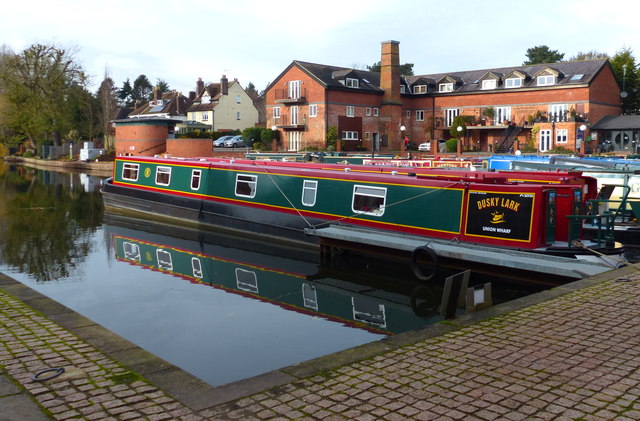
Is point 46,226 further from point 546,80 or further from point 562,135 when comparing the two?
point 546,80

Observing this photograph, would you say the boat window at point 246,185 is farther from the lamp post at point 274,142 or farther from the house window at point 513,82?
the house window at point 513,82

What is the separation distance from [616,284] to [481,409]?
519 cm

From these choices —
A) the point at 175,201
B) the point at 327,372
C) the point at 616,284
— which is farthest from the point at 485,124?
the point at 327,372

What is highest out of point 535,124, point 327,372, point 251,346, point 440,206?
point 535,124

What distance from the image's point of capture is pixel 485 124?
46969 millimetres

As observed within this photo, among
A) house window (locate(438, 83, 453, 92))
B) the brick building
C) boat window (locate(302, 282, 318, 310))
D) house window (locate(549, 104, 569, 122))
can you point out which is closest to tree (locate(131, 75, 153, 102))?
the brick building

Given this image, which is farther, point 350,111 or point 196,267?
point 350,111

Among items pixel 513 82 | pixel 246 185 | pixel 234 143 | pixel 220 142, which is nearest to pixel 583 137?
pixel 513 82

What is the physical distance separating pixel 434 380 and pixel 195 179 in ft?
48.7

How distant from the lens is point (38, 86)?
183 feet

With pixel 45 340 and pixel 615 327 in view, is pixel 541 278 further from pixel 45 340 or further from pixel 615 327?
pixel 45 340

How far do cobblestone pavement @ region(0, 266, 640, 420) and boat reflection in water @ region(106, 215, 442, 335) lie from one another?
10.0ft

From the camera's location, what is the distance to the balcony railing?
48.4m

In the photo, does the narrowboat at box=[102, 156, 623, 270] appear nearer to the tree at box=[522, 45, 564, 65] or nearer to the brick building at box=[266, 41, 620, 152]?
the brick building at box=[266, 41, 620, 152]
